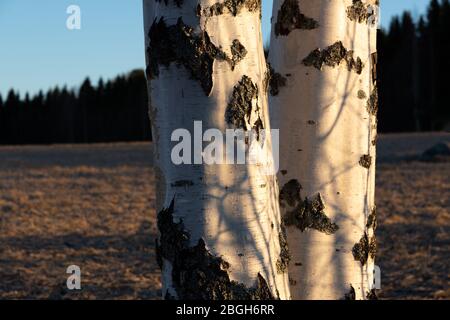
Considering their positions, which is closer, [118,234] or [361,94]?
[361,94]

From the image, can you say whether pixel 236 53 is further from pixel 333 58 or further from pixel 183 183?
pixel 333 58

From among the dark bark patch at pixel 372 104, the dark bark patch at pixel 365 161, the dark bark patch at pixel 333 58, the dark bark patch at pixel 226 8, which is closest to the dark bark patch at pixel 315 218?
the dark bark patch at pixel 365 161

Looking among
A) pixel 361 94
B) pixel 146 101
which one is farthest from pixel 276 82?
pixel 146 101

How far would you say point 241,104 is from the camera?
78.4 inches

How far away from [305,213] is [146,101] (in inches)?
2098

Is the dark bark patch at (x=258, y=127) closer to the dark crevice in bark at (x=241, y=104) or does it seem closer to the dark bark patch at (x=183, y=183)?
the dark crevice in bark at (x=241, y=104)

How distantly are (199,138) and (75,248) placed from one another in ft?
23.9

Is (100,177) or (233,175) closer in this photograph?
(233,175)

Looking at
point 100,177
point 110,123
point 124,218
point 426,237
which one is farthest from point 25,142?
point 426,237

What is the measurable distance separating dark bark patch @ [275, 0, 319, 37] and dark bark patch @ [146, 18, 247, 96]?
785 millimetres

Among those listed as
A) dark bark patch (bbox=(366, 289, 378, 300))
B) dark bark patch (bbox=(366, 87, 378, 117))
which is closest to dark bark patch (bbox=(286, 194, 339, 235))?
dark bark patch (bbox=(366, 289, 378, 300))

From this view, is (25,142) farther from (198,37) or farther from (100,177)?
(198,37)

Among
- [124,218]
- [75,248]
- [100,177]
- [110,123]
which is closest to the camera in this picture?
[75,248]

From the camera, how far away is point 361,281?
2.67 metres
